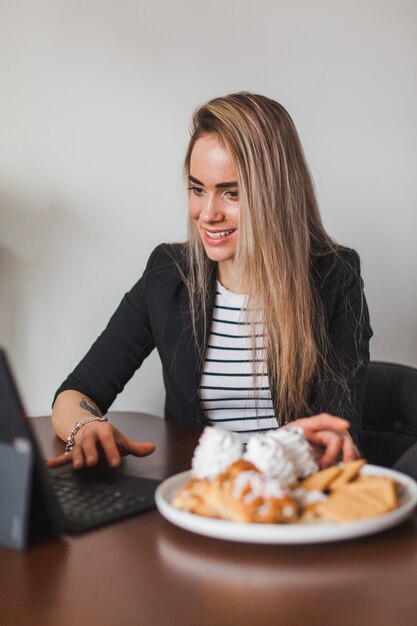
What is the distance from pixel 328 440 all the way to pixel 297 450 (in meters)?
0.19

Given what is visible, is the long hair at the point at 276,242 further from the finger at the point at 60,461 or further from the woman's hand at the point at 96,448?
the finger at the point at 60,461

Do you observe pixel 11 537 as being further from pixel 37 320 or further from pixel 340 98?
pixel 340 98

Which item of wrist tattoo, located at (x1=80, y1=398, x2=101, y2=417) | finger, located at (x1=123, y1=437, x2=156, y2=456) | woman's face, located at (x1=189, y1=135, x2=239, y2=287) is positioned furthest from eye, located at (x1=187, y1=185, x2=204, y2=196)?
finger, located at (x1=123, y1=437, x2=156, y2=456)

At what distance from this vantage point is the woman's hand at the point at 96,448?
1297 millimetres

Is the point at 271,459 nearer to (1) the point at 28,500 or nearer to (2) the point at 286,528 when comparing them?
(2) the point at 286,528

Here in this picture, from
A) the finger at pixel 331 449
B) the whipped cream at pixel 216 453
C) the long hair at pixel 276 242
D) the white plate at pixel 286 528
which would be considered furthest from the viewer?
the long hair at pixel 276 242

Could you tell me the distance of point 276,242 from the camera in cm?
194

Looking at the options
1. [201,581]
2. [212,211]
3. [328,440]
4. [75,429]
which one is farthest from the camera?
[212,211]

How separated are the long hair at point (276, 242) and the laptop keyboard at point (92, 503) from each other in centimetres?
79

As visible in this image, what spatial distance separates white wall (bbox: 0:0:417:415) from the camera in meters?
2.48

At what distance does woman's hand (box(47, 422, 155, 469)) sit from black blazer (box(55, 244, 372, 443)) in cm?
53

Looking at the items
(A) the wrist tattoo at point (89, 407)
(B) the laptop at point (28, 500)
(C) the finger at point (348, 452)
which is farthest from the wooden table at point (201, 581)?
(A) the wrist tattoo at point (89, 407)

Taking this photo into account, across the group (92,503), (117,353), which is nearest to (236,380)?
(117,353)

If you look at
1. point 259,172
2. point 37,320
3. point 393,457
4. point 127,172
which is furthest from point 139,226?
point 393,457
